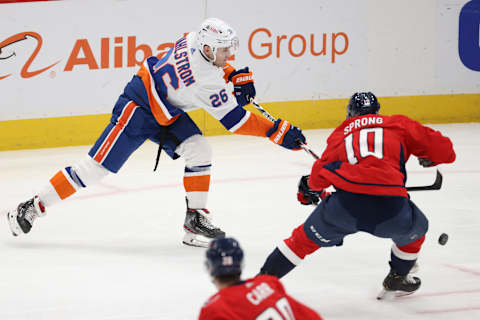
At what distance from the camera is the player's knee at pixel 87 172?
13.5 feet

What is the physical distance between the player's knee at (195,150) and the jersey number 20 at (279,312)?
2126mm

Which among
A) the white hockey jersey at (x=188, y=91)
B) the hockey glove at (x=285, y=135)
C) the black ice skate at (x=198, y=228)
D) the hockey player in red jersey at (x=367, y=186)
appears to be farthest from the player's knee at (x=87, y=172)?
the hockey player in red jersey at (x=367, y=186)

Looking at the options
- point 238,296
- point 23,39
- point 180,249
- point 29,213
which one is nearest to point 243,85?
point 180,249

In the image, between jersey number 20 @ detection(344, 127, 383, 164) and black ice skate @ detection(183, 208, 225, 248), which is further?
black ice skate @ detection(183, 208, 225, 248)

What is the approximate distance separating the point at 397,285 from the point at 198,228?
3.93 feet

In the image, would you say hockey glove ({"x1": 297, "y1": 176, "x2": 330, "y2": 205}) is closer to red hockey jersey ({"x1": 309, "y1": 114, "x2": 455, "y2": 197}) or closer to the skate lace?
red hockey jersey ({"x1": 309, "y1": 114, "x2": 455, "y2": 197})

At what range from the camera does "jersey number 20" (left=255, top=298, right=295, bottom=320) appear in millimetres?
2039

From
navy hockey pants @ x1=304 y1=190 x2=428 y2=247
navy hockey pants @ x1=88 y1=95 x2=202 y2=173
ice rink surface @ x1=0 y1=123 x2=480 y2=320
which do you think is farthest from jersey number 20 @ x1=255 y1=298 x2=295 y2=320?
navy hockey pants @ x1=88 y1=95 x2=202 y2=173

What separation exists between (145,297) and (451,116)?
4878mm

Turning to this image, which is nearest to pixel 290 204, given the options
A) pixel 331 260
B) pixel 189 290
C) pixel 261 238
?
pixel 261 238

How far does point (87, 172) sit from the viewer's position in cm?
412

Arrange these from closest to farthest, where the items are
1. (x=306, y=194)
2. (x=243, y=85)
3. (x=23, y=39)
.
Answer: (x=306, y=194)
(x=243, y=85)
(x=23, y=39)

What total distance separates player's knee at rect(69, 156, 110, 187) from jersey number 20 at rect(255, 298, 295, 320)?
222 cm

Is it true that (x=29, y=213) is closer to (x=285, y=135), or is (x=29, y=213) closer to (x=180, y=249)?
(x=180, y=249)
